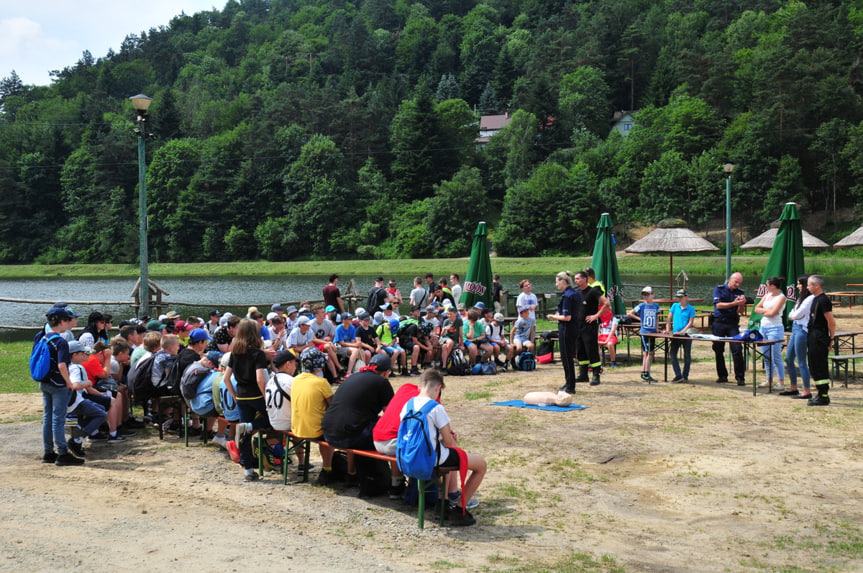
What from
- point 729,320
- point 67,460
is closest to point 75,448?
point 67,460

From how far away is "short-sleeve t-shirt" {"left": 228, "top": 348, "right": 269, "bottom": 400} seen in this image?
284 inches

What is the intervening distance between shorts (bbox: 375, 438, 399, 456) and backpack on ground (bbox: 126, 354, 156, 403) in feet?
13.6

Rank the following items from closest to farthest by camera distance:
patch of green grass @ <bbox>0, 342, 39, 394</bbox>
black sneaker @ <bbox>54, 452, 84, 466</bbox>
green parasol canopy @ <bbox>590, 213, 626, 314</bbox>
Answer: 1. black sneaker @ <bbox>54, 452, 84, 466</bbox>
2. patch of green grass @ <bbox>0, 342, 39, 394</bbox>
3. green parasol canopy @ <bbox>590, 213, 626, 314</bbox>

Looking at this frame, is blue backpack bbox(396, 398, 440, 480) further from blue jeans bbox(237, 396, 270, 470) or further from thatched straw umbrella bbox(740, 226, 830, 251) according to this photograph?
thatched straw umbrella bbox(740, 226, 830, 251)

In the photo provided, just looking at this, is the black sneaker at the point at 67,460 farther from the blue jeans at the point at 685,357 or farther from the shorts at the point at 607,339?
the shorts at the point at 607,339

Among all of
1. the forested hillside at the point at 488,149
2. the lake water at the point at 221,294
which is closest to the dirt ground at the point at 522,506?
the lake water at the point at 221,294

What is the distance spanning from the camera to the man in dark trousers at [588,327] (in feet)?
37.9

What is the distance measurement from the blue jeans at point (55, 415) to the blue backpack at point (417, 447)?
3914mm

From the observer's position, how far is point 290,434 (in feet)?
23.1

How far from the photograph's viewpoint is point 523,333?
14.8 meters

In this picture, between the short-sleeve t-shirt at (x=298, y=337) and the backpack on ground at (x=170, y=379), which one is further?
the short-sleeve t-shirt at (x=298, y=337)

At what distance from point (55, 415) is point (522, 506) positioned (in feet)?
15.8

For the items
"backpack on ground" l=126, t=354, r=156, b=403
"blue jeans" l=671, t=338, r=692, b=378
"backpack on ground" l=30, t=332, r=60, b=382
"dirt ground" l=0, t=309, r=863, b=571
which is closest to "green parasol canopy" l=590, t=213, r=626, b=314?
"blue jeans" l=671, t=338, r=692, b=378

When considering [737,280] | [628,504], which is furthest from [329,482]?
[737,280]
